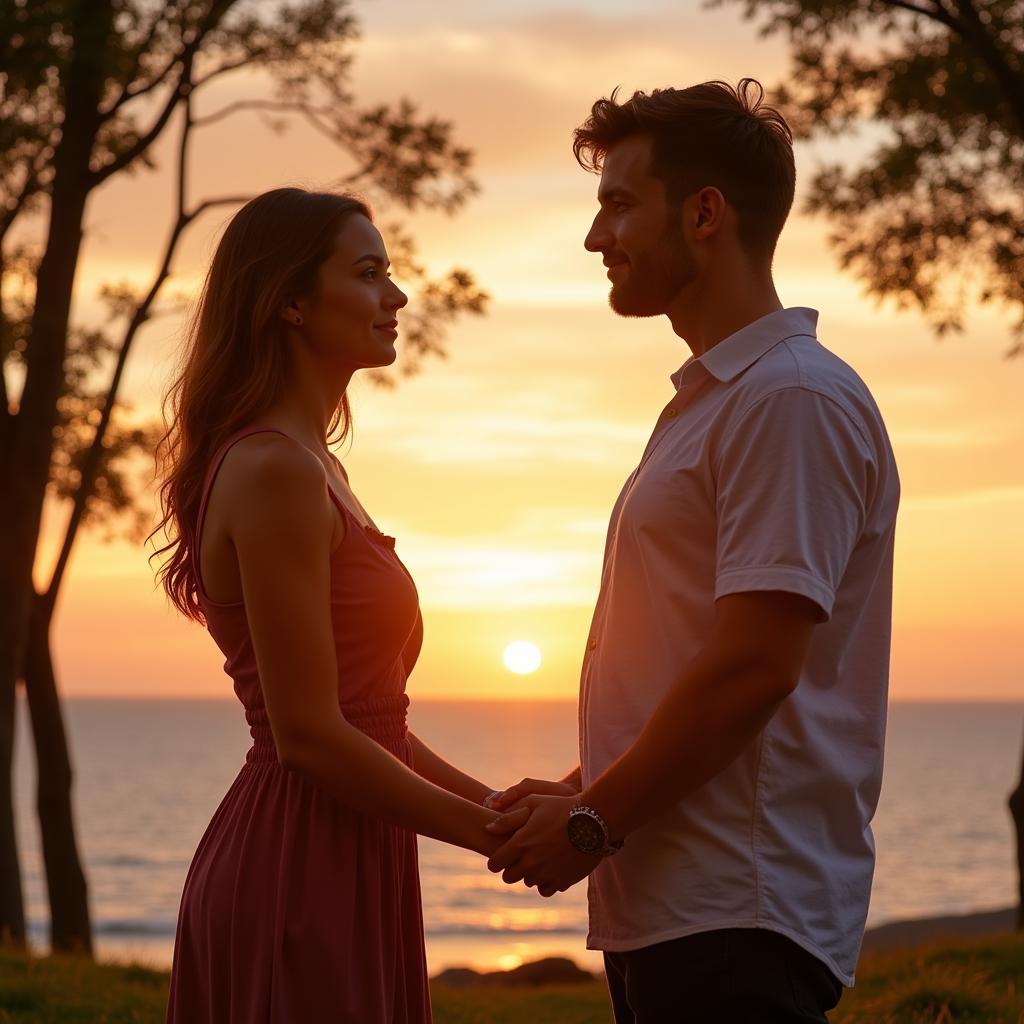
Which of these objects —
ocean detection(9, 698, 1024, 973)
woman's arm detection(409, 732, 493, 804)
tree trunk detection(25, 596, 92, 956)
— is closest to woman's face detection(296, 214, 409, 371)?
woman's arm detection(409, 732, 493, 804)

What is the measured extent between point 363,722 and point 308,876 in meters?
0.37

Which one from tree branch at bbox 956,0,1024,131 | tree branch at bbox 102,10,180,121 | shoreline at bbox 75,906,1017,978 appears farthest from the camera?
tree branch at bbox 102,10,180,121

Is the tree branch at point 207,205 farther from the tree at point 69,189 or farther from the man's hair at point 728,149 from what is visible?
the man's hair at point 728,149

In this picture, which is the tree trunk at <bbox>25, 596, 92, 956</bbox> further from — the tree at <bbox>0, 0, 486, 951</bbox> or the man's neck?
the man's neck

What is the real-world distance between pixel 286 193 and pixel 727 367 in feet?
4.04

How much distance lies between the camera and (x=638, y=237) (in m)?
3.28

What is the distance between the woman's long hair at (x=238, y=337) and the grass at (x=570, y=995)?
363 centimetres

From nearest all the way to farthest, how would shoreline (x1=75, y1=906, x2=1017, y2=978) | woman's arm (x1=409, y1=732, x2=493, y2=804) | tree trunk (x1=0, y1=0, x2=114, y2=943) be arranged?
woman's arm (x1=409, y1=732, x2=493, y2=804), shoreline (x1=75, y1=906, x2=1017, y2=978), tree trunk (x1=0, y1=0, x2=114, y2=943)

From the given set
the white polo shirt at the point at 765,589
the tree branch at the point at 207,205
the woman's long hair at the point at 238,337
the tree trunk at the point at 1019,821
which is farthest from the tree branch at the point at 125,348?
the white polo shirt at the point at 765,589

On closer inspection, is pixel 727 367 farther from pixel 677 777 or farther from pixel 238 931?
pixel 238 931

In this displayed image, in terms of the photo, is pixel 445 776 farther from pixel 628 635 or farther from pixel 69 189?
pixel 69 189

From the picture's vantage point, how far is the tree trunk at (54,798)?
12438 mm

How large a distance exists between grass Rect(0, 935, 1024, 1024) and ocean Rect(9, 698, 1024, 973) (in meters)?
1.12

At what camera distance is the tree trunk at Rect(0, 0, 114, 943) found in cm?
1091
